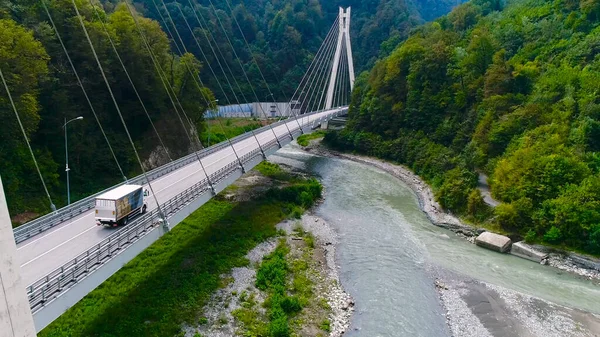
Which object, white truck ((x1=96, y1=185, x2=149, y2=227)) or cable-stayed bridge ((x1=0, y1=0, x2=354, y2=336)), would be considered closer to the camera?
cable-stayed bridge ((x1=0, y1=0, x2=354, y2=336))

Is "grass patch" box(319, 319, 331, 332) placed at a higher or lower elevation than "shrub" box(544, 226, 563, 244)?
higher

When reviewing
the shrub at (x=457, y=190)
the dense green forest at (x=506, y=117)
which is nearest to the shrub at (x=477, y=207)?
the dense green forest at (x=506, y=117)

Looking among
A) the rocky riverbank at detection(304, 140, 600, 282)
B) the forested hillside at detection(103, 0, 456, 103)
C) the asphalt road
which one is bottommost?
the rocky riverbank at detection(304, 140, 600, 282)

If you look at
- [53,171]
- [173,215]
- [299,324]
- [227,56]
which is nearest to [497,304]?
[299,324]

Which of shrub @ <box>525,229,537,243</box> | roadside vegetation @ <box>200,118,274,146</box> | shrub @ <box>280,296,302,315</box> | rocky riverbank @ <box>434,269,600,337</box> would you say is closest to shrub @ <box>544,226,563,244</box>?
shrub @ <box>525,229,537,243</box>

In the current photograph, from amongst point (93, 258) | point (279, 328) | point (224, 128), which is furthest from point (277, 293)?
point (224, 128)

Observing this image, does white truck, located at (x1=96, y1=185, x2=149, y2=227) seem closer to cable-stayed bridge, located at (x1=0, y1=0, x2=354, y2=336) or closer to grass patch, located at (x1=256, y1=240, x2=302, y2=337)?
cable-stayed bridge, located at (x1=0, y1=0, x2=354, y2=336)
